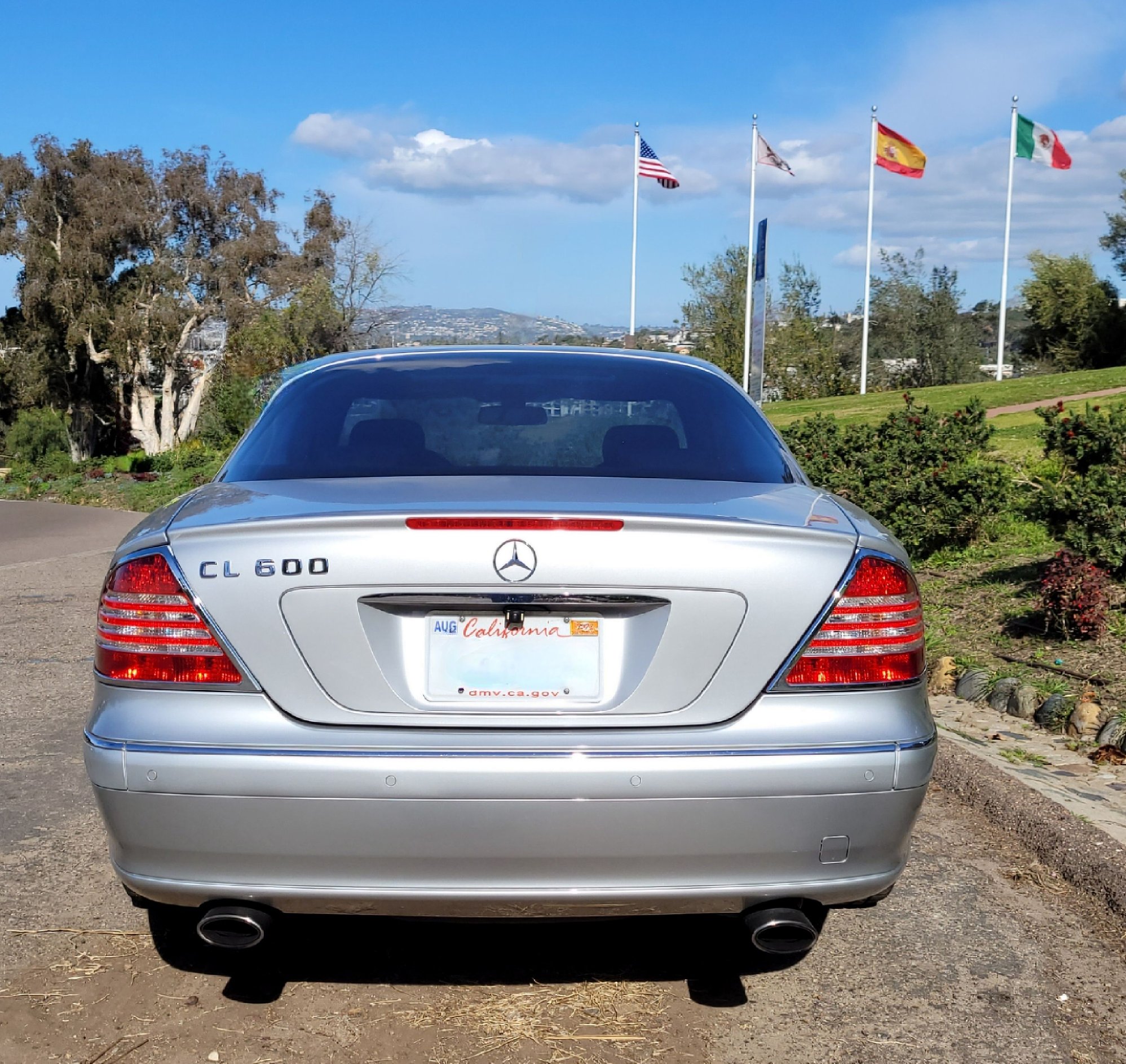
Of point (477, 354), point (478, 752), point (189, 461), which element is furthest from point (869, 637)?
point (189, 461)

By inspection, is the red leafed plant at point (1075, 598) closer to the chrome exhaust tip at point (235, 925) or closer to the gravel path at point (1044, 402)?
the chrome exhaust tip at point (235, 925)

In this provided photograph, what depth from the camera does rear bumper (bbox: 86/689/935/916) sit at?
2.54 m

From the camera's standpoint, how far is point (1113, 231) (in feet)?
184

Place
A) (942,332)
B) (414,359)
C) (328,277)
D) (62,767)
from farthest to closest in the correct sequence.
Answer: (942,332) → (328,277) → (62,767) → (414,359)

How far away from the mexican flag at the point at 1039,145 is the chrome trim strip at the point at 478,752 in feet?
128

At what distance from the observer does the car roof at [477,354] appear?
4082 millimetres

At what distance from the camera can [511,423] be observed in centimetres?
374

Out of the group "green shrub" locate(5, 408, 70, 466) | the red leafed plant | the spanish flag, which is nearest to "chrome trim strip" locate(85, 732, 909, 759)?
the red leafed plant

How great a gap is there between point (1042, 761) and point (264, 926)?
147 inches

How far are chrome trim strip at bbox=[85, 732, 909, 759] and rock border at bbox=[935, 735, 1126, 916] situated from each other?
1.69 metres

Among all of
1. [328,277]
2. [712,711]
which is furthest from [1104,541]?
[328,277]

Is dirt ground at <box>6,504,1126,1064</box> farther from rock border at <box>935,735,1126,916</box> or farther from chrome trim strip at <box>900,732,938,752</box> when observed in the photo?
chrome trim strip at <box>900,732,938,752</box>

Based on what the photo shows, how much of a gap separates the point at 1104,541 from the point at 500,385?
4.40 m

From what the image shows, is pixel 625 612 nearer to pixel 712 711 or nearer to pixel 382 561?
pixel 712 711
